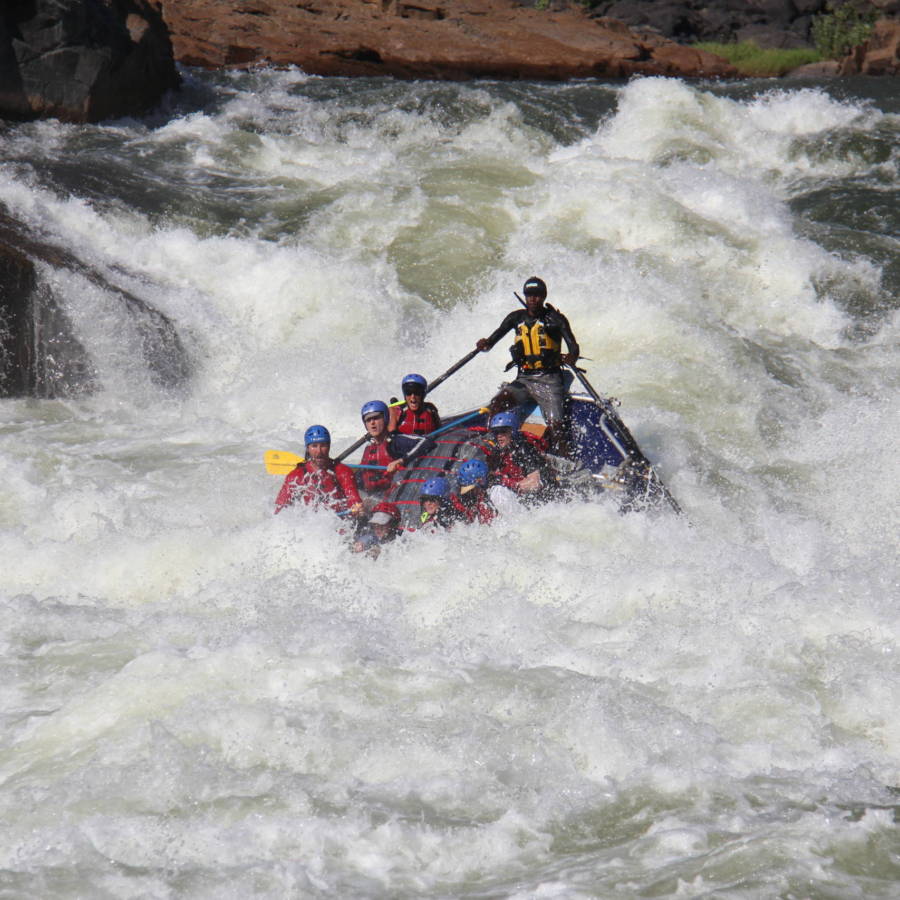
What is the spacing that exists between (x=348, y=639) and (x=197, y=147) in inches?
410

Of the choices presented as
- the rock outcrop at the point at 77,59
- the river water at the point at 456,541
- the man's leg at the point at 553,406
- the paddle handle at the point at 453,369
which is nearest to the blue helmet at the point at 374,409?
the paddle handle at the point at 453,369

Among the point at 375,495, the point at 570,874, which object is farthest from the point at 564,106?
the point at 570,874

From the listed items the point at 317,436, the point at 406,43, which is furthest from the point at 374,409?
the point at 406,43

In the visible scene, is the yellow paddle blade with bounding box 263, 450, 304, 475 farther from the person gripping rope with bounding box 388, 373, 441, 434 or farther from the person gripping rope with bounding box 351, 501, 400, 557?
the person gripping rope with bounding box 351, 501, 400, 557

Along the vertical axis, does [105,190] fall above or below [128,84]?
below

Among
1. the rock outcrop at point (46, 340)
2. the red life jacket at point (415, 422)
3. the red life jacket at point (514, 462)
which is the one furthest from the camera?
the rock outcrop at point (46, 340)

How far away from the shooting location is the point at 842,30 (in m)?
21.0

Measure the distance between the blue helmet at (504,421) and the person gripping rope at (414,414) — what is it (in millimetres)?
769

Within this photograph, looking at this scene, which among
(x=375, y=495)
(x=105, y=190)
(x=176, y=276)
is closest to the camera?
(x=375, y=495)

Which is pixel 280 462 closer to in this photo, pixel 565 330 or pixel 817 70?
pixel 565 330

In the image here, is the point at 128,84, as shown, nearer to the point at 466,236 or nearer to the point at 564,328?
the point at 466,236

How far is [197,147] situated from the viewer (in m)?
14.6

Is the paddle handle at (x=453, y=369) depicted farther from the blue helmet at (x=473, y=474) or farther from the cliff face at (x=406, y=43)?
the cliff face at (x=406, y=43)

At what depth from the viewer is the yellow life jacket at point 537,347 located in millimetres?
8180
